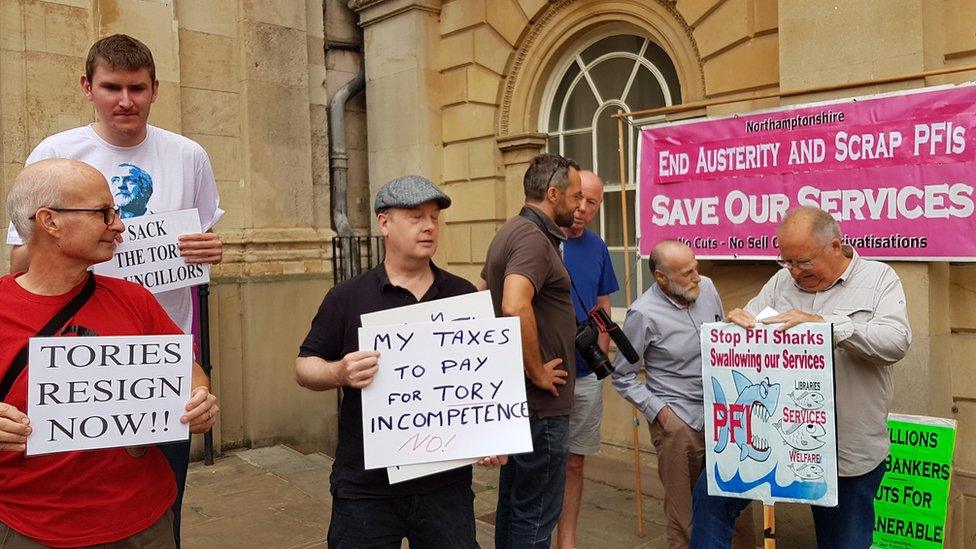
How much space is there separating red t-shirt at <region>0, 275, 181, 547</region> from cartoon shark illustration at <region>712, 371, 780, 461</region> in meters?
2.27

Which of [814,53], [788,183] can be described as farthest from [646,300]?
[814,53]

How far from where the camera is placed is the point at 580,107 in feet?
24.5

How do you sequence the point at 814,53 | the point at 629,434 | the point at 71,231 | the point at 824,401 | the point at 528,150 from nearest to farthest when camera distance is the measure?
the point at 71,231
the point at 824,401
the point at 814,53
the point at 629,434
the point at 528,150

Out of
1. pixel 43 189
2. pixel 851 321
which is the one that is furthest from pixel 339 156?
pixel 43 189

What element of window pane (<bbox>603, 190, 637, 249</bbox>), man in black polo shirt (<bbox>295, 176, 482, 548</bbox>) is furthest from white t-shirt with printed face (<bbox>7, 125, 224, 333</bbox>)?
window pane (<bbox>603, 190, 637, 249</bbox>)

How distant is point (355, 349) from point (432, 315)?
0.31 m

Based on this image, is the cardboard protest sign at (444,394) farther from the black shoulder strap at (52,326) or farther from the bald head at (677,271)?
the bald head at (677,271)

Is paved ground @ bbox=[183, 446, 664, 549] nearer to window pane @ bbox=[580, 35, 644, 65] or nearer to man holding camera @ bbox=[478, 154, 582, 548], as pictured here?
man holding camera @ bbox=[478, 154, 582, 548]

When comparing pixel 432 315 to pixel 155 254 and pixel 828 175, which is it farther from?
pixel 828 175

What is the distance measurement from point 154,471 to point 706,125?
14.9 feet

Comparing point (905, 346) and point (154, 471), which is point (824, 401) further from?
point (154, 471)

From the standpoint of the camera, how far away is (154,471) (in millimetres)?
2342

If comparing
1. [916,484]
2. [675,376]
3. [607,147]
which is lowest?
[916,484]

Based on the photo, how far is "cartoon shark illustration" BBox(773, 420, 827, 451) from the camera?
3.13m
